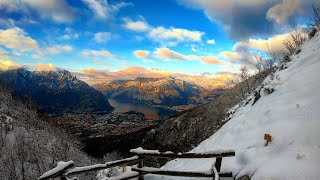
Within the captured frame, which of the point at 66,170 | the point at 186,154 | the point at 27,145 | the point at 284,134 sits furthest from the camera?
the point at 27,145

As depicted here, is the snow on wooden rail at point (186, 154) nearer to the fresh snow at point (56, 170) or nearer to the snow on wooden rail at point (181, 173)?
the snow on wooden rail at point (181, 173)

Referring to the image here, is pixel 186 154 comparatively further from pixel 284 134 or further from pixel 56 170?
pixel 56 170

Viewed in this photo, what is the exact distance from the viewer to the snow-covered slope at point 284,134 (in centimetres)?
930

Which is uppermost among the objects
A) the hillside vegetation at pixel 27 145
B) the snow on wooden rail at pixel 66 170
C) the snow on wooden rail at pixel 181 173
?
the snow on wooden rail at pixel 66 170

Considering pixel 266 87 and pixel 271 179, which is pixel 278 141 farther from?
pixel 266 87

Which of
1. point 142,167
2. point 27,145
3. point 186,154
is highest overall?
point 186,154

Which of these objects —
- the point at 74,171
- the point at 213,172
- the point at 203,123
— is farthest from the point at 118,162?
the point at 203,123

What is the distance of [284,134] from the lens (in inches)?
433

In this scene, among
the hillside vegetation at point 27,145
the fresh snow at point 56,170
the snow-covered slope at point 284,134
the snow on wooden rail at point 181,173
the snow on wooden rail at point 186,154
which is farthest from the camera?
the hillside vegetation at point 27,145

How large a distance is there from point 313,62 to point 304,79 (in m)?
2.04

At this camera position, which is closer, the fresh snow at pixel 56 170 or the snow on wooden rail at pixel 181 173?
the fresh snow at pixel 56 170

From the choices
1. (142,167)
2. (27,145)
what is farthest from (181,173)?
(27,145)

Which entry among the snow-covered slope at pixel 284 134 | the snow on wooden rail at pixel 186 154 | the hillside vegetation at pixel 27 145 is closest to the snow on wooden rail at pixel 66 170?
the snow on wooden rail at pixel 186 154

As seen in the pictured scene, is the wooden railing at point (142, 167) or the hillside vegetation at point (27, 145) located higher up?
the wooden railing at point (142, 167)
